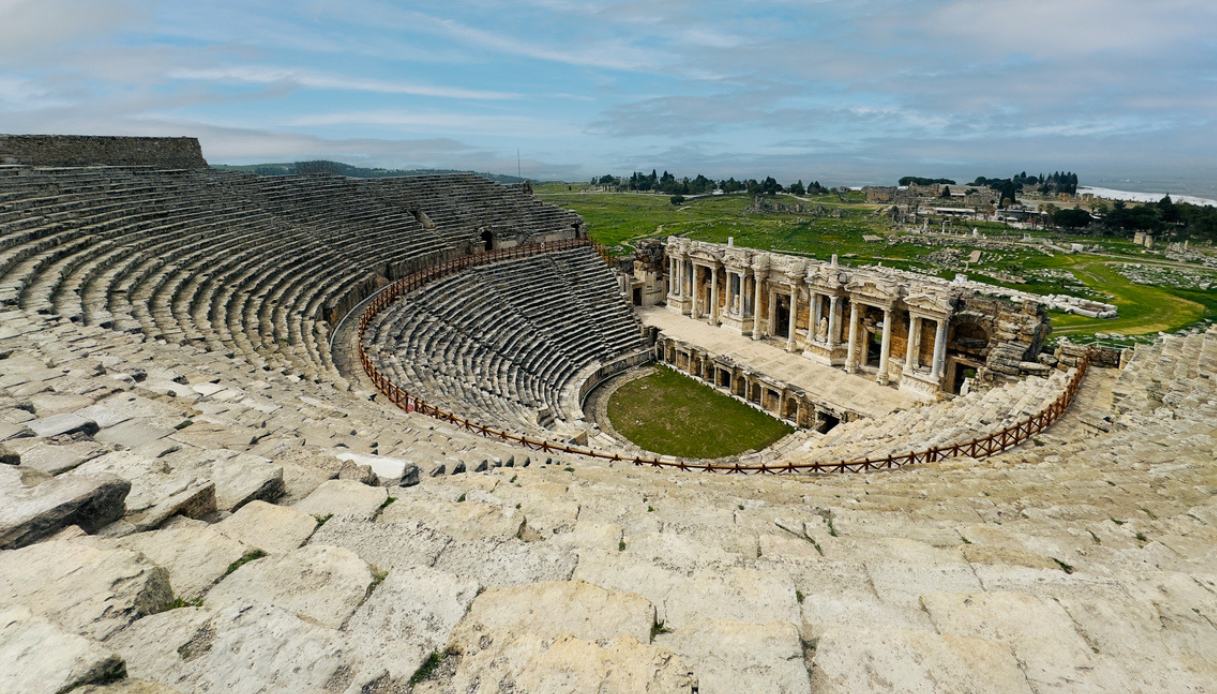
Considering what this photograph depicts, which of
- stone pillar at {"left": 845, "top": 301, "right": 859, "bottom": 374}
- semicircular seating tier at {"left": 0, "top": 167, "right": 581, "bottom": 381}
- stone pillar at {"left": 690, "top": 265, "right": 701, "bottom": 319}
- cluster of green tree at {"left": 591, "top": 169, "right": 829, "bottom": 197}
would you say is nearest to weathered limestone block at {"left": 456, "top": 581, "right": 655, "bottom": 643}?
semicircular seating tier at {"left": 0, "top": 167, "right": 581, "bottom": 381}

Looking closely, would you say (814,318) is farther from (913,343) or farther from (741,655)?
(741,655)

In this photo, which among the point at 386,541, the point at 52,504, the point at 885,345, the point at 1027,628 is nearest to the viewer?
the point at 52,504

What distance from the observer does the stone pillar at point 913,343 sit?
25547mm

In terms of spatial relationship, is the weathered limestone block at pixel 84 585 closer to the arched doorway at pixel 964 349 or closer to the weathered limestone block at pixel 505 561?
the weathered limestone block at pixel 505 561

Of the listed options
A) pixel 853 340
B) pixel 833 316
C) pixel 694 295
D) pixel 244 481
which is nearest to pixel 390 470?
pixel 244 481

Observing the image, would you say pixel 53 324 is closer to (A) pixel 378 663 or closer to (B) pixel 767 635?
(A) pixel 378 663

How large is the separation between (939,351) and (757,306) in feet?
30.5

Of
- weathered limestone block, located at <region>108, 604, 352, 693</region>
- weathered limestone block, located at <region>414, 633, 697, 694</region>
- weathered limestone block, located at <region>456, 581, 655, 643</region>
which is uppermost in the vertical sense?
weathered limestone block, located at <region>108, 604, 352, 693</region>

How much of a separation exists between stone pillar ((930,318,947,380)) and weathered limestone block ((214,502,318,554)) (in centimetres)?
2500

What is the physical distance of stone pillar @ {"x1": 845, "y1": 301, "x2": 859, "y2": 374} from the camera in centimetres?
2786

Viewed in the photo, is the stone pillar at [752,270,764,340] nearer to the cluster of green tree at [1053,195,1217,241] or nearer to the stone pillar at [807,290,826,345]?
the stone pillar at [807,290,826,345]

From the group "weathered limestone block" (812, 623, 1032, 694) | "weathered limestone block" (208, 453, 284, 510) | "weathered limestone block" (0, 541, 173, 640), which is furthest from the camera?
"weathered limestone block" (208, 453, 284, 510)

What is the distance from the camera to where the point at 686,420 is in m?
25.8

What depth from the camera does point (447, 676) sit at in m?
3.38
